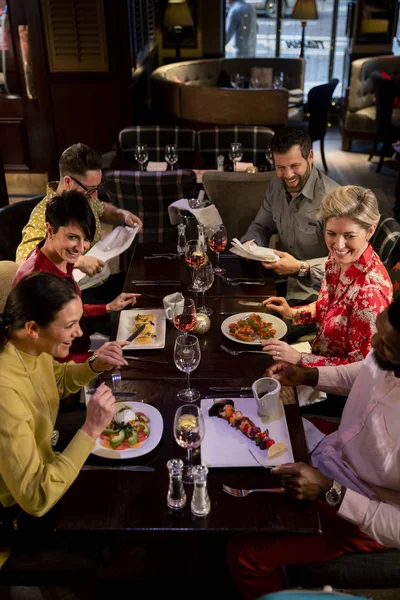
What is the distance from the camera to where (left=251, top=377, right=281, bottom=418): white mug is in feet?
5.64

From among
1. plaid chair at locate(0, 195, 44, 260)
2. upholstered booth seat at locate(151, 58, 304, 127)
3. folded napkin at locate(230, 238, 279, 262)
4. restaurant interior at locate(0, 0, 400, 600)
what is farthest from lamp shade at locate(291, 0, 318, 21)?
folded napkin at locate(230, 238, 279, 262)

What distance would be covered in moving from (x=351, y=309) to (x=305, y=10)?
6.96 metres

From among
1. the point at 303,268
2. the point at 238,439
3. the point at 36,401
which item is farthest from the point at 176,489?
the point at 303,268

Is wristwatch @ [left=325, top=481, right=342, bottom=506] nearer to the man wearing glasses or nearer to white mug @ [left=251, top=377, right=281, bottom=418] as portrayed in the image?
white mug @ [left=251, top=377, right=281, bottom=418]

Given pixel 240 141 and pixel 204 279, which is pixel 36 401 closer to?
pixel 204 279

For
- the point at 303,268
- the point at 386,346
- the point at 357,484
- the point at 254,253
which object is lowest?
the point at 357,484

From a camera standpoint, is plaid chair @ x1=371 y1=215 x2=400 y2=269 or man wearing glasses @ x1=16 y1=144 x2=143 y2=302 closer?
plaid chair @ x1=371 y1=215 x2=400 y2=269

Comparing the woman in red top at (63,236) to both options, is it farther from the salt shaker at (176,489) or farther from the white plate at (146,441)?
the salt shaker at (176,489)

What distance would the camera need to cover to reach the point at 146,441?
5.39ft

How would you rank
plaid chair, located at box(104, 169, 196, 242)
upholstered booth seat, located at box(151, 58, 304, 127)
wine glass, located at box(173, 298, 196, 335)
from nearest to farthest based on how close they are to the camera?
wine glass, located at box(173, 298, 196, 335)
plaid chair, located at box(104, 169, 196, 242)
upholstered booth seat, located at box(151, 58, 304, 127)

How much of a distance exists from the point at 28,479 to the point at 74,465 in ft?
0.40

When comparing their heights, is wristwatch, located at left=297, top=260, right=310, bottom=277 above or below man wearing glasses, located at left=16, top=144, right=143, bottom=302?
below

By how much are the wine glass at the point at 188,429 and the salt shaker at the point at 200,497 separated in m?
0.09

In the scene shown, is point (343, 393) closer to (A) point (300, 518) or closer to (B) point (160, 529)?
(A) point (300, 518)
